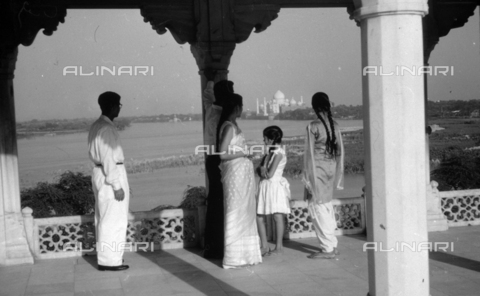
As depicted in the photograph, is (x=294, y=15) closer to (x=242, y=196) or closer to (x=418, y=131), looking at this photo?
(x=242, y=196)

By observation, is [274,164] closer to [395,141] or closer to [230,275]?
[230,275]

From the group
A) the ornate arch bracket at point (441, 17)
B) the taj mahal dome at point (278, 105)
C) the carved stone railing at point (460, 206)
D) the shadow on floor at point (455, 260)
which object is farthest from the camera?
the taj mahal dome at point (278, 105)

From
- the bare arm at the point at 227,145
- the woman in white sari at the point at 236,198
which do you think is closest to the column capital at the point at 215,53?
the woman in white sari at the point at 236,198

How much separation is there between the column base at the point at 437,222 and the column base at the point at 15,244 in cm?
442

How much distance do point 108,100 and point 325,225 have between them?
2478 millimetres

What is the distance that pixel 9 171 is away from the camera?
7.11m

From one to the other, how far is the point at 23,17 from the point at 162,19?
57.5 inches

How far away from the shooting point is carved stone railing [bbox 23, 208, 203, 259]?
714cm

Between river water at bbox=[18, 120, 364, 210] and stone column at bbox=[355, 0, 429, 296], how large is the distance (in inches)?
309

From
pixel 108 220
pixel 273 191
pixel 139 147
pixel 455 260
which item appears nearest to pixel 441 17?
pixel 273 191

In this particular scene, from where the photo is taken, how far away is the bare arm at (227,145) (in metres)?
6.34

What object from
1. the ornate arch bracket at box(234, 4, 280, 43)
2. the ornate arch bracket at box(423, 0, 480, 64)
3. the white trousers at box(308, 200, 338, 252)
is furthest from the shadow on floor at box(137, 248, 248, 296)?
the ornate arch bracket at box(423, 0, 480, 64)

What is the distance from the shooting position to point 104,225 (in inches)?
256

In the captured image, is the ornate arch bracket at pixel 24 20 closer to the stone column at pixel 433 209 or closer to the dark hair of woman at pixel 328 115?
the dark hair of woman at pixel 328 115
